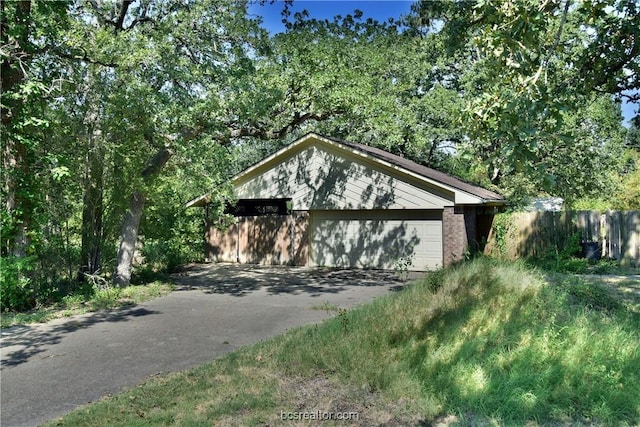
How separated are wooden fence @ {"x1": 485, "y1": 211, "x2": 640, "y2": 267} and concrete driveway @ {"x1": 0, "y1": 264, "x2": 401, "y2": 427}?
16.8 ft

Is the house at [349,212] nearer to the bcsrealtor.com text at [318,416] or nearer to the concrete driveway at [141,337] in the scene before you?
the concrete driveway at [141,337]

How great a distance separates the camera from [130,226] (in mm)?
12117

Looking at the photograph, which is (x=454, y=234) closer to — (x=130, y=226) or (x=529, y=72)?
(x=529, y=72)

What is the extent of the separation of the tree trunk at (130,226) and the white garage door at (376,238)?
24.7 ft

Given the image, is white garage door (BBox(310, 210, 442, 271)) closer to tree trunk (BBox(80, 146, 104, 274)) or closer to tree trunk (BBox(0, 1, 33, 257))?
tree trunk (BBox(80, 146, 104, 274))

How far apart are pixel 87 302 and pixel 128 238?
8.01 ft

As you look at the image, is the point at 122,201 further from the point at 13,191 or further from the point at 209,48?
the point at 209,48

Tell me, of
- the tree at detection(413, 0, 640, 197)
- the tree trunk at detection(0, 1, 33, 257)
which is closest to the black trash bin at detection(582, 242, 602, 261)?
the tree at detection(413, 0, 640, 197)

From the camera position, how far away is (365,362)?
5.14m

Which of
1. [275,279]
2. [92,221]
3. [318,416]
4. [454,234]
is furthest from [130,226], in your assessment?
[454,234]

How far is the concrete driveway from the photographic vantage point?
5.04m

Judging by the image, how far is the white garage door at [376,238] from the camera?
1611 centimetres

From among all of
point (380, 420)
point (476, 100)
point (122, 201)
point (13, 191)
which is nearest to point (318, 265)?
point (122, 201)

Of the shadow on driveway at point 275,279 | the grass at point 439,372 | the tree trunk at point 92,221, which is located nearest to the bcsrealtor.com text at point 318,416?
the grass at point 439,372
